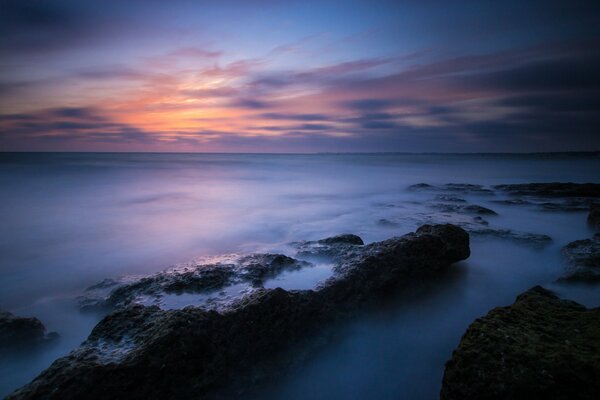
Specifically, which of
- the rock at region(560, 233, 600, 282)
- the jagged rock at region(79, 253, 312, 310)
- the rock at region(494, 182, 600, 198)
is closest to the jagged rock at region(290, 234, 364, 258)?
the jagged rock at region(79, 253, 312, 310)

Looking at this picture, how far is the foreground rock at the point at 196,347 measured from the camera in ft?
7.48

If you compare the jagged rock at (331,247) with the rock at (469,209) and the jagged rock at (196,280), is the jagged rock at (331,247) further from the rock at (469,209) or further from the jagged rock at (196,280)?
the rock at (469,209)

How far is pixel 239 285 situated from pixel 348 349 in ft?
5.13

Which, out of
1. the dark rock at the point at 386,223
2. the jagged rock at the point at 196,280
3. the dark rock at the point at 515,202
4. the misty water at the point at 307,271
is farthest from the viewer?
the dark rock at the point at 515,202

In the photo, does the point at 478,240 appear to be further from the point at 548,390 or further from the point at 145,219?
the point at 145,219

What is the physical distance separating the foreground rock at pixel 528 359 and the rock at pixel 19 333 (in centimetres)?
420

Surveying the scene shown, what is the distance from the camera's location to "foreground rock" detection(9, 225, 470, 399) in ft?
7.48

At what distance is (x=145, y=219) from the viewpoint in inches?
438

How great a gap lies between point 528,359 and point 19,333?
188 inches

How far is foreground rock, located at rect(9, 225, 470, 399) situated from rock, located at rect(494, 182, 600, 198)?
46.5ft

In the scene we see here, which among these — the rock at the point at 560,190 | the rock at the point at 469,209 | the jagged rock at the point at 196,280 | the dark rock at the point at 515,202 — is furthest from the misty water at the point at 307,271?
the rock at the point at 560,190

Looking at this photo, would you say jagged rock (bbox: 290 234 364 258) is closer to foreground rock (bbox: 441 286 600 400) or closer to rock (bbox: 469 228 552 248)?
foreground rock (bbox: 441 286 600 400)

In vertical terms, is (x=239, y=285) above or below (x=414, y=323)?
above

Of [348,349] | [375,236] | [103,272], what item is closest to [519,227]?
[375,236]
